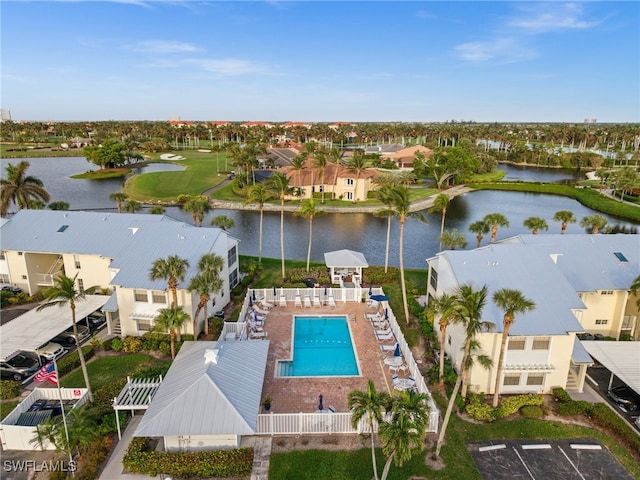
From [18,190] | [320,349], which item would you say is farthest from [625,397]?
[18,190]

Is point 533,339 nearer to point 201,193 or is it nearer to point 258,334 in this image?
point 258,334

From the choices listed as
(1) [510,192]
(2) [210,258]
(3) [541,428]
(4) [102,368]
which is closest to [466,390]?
(3) [541,428]

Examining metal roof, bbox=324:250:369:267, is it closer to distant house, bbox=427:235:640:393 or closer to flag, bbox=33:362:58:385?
distant house, bbox=427:235:640:393

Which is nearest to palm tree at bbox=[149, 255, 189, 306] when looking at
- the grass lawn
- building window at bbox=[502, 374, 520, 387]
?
the grass lawn

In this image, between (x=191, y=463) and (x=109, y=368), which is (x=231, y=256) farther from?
(x=191, y=463)

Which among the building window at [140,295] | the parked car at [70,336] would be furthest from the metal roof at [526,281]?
the parked car at [70,336]
